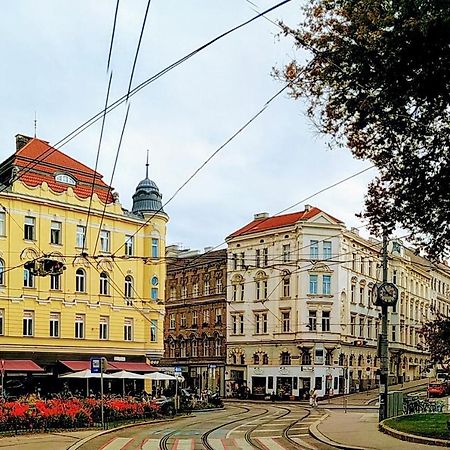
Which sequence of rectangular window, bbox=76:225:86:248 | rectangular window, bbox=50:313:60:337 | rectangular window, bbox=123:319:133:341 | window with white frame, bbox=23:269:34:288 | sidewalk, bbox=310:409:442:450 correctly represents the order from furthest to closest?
1. rectangular window, bbox=123:319:133:341
2. rectangular window, bbox=76:225:86:248
3. rectangular window, bbox=50:313:60:337
4. window with white frame, bbox=23:269:34:288
5. sidewalk, bbox=310:409:442:450

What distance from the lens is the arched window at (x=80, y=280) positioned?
5194 cm

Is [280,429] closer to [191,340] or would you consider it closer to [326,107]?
[326,107]

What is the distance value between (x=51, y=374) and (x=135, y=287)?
9.24 meters

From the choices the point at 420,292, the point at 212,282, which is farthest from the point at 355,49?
the point at 420,292

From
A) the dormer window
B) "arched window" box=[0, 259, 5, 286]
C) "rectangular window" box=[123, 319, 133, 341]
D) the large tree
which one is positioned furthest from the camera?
"rectangular window" box=[123, 319, 133, 341]

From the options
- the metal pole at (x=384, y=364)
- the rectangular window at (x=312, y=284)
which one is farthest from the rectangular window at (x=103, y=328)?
the metal pole at (x=384, y=364)

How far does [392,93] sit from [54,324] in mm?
39412

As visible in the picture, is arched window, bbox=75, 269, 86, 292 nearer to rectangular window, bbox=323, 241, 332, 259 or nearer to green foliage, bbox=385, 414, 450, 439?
rectangular window, bbox=323, 241, 332, 259

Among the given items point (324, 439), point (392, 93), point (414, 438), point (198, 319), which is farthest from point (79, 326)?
point (392, 93)

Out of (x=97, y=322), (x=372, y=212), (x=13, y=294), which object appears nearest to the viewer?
(x=372, y=212)

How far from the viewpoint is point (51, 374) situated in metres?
49.1

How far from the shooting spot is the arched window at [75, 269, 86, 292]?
51938 mm

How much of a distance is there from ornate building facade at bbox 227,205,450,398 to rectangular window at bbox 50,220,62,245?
827 inches

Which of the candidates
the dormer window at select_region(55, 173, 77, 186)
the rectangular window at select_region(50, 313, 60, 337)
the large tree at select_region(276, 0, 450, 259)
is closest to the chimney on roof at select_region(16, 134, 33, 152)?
the dormer window at select_region(55, 173, 77, 186)
